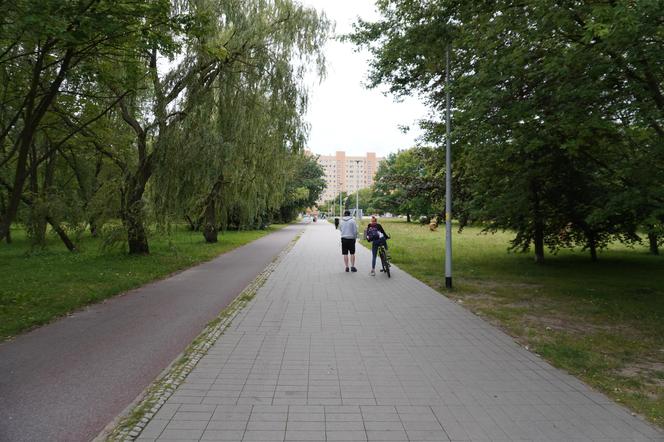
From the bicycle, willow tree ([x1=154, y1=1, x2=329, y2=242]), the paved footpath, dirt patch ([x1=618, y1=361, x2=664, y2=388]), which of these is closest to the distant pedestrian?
the bicycle

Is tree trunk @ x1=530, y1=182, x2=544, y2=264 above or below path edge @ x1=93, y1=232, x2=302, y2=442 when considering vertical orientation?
above

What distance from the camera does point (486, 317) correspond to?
7.41 metres

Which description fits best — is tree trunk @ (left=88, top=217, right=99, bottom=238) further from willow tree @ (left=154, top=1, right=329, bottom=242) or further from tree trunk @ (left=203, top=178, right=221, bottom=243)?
tree trunk @ (left=203, top=178, right=221, bottom=243)

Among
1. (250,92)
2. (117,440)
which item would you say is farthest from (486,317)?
(250,92)

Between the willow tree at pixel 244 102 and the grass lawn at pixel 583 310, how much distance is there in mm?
6663

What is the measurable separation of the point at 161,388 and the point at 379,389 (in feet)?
6.81

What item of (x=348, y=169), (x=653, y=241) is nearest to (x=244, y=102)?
(x=653, y=241)

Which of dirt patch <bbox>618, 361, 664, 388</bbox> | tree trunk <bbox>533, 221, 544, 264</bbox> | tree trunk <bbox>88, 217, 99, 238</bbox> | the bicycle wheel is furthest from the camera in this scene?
tree trunk <bbox>533, 221, 544, 264</bbox>

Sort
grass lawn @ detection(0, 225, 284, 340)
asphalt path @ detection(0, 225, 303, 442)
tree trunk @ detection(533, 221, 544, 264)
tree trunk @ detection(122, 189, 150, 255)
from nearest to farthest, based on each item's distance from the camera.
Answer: asphalt path @ detection(0, 225, 303, 442), grass lawn @ detection(0, 225, 284, 340), tree trunk @ detection(122, 189, 150, 255), tree trunk @ detection(533, 221, 544, 264)

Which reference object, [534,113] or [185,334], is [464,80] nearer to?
[534,113]

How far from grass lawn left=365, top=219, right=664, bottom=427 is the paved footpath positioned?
0.41m

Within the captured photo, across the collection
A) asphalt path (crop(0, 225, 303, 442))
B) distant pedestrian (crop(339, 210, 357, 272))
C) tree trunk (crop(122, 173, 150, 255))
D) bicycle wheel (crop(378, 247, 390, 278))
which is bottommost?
asphalt path (crop(0, 225, 303, 442))

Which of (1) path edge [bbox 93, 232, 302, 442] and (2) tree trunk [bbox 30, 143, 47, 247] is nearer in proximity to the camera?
(1) path edge [bbox 93, 232, 302, 442]

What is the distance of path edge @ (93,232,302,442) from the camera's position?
10.9 feet
